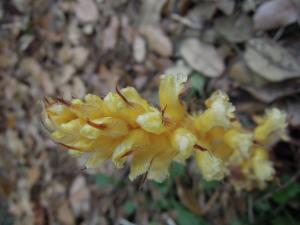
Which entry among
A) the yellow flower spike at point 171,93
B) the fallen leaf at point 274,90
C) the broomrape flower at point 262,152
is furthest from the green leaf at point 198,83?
the yellow flower spike at point 171,93

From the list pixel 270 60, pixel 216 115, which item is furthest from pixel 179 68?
pixel 216 115

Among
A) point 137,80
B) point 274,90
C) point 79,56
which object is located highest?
point 79,56

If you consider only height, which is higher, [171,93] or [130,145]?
[171,93]

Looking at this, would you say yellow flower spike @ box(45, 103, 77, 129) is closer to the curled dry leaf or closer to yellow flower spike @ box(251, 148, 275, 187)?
yellow flower spike @ box(251, 148, 275, 187)

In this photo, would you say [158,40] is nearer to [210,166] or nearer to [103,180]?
[103,180]

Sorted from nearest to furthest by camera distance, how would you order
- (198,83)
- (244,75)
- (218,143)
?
(218,143) < (244,75) < (198,83)

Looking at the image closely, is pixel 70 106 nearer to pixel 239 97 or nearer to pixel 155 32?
pixel 239 97

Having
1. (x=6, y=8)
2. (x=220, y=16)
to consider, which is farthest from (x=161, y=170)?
(x=6, y=8)
